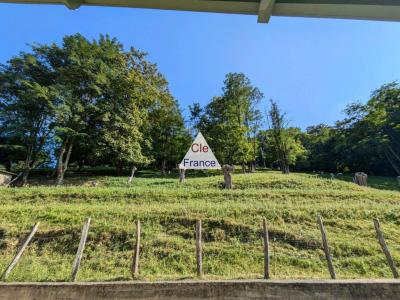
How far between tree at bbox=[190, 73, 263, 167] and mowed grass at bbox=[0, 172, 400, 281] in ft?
55.1

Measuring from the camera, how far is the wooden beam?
2.56 meters

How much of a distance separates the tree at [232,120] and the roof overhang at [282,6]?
27414 mm

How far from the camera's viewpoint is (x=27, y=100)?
2238 centimetres

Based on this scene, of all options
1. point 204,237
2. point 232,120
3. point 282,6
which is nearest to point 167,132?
point 232,120

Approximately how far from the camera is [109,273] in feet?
22.2

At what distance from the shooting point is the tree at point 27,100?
22359 millimetres

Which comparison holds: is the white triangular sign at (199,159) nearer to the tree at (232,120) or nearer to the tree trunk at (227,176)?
the tree trunk at (227,176)

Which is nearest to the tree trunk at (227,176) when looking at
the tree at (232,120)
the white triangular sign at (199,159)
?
the white triangular sign at (199,159)

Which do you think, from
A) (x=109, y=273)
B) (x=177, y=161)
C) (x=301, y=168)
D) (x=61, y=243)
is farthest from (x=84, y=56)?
(x=301, y=168)

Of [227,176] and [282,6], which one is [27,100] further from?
[282,6]

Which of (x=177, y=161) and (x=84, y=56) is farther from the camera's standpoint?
(x=177, y=161)

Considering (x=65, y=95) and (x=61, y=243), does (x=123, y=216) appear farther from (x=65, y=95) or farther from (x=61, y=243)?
(x=65, y=95)

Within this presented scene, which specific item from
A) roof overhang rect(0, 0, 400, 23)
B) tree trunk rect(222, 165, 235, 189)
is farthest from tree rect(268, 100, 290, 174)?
roof overhang rect(0, 0, 400, 23)

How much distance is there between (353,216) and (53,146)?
29844 mm
